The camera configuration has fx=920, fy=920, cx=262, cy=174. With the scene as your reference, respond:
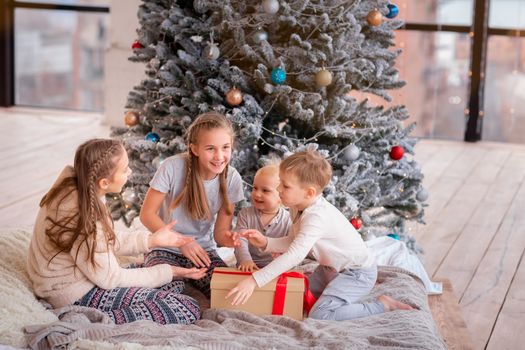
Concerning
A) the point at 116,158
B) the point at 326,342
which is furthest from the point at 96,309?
the point at 326,342

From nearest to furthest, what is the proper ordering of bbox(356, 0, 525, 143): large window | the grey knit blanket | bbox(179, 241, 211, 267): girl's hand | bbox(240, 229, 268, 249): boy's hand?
the grey knit blanket → bbox(240, 229, 268, 249): boy's hand → bbox(179, 241, 211, 267): girl's hand → bbox(356, 0, 525, 143): large window

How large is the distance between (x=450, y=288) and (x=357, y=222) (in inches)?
19.0

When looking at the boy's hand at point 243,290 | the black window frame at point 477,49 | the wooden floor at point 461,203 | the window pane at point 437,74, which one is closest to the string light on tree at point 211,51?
the boy's hand at point 243,290

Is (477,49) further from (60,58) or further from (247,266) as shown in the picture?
(247,266)

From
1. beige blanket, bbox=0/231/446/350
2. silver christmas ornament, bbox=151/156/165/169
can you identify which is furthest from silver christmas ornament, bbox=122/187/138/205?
beige blanket, bbox=0/231/446/350

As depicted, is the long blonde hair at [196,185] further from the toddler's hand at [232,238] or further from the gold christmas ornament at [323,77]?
the gold christmas ornament at [323,77]

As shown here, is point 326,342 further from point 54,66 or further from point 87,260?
point 54,66

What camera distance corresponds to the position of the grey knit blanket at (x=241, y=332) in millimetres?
2717

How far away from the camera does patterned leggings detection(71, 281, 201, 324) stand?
9.62ft

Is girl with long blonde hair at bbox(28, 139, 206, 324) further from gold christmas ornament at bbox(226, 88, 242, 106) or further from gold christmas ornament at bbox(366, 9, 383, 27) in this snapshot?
gold christmas ornament at bbox(366, 9, 383, 27)

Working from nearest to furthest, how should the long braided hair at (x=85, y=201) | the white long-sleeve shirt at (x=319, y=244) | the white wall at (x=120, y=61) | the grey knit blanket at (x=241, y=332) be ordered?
the grey knit blanket at (x=241, y=332), the long braided hair at (x=85, y=201), the white long-sleeve shirt at (x=319, y=244), the white wall at (x=120, y=61)

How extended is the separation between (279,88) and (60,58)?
16.0ft

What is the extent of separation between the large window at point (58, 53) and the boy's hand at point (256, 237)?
17.3 ft

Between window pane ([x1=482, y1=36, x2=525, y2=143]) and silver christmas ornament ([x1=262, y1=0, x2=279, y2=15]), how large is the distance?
13.2ft
